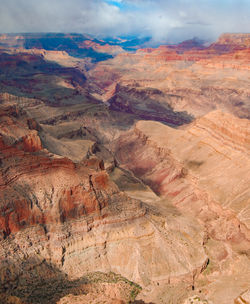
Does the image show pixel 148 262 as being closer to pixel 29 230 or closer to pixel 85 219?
pixel 85 219

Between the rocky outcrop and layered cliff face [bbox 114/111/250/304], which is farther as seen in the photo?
layered cliff face [bbox 114/111/250/304]

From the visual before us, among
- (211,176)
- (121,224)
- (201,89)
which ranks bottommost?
(211,176)

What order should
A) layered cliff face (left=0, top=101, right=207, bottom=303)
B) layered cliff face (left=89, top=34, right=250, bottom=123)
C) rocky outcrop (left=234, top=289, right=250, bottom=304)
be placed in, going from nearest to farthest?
rocky outcrop (left=234, top=289, right=250, bottom=304), layered cliff face (left=0, top=101, right=207, bottom=303), layered cliff face (left=89, top=34, right=250, bottom=123)

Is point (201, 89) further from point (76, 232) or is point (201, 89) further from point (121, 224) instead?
point (76, 232)

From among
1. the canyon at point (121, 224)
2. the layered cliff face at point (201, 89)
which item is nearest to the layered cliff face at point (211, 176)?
the canyon at point (121, 224)

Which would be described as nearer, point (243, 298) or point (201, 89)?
point (243, 298)

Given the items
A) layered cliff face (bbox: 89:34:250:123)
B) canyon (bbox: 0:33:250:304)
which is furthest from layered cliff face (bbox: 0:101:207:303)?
layered cliff face (bbox: 89:34:250:123)

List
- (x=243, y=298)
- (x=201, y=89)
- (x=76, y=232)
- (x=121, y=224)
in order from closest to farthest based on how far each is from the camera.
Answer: (x=243, y=298)
(x=76, y=232)
(x=121, y=224)
(x=201, y=89)

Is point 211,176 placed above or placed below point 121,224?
below

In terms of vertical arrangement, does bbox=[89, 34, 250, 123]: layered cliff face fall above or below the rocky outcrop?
above

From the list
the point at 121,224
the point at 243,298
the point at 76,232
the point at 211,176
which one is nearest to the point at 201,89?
the point at 211,176

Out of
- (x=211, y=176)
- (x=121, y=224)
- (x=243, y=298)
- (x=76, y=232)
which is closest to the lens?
(x=243, y=298)

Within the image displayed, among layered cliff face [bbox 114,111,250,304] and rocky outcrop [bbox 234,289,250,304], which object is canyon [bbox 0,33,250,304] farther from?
layered cliff face [bbox 114,111,250,304]
